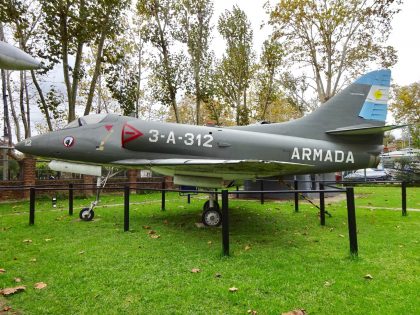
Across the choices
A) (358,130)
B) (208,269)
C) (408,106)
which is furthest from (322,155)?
Result: (408,106)

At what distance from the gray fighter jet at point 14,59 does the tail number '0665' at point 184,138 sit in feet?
20.7

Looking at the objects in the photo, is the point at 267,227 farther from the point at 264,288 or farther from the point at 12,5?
the point at 12,5

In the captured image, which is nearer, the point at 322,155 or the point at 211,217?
the point at 211,217

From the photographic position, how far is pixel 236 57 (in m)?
24.4

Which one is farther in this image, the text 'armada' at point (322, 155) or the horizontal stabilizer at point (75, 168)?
the text 'armada' at point (322, 155)

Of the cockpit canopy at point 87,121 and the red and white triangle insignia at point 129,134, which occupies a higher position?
the cockpit canopy at point 87,121

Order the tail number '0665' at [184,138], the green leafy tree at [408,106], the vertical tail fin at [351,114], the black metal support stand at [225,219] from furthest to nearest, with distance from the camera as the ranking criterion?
the green leafy tree at [408,106]
the vertical tail fin at [351,114]
the tail number '0665' at [184,138]
the black metal support stand at [225,219]

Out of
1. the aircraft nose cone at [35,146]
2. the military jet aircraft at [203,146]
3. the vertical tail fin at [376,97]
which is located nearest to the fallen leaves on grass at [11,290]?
the military jet aircraft at [203,146]

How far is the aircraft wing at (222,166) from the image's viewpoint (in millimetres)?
6172

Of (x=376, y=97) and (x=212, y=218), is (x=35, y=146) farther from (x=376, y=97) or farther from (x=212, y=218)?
(x=376, y=97)

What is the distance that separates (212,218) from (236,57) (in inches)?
757

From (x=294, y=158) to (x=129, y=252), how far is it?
16.5ft

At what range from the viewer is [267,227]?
790 cm

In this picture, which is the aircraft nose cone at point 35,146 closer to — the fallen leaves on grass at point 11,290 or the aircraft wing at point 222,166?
the aircraft wing at point 222,166
